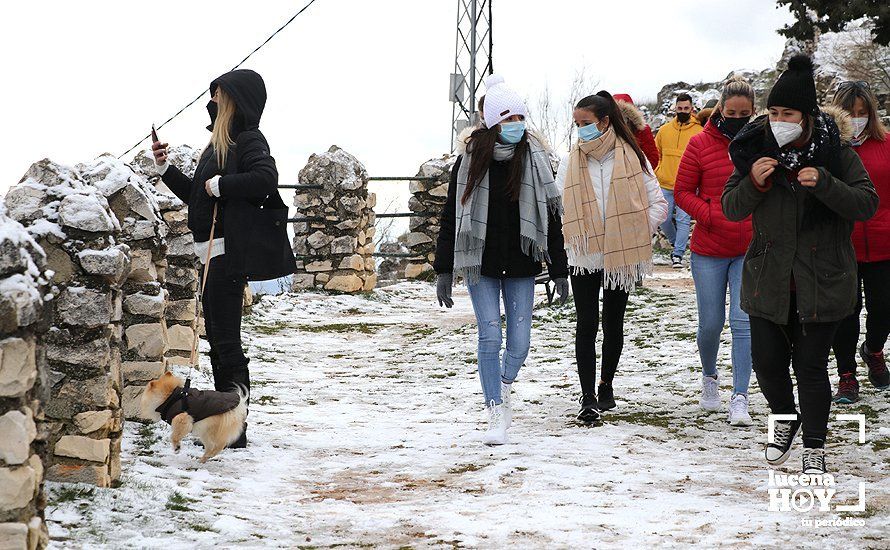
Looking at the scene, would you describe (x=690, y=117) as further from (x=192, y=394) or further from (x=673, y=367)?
(x=192, y=394)

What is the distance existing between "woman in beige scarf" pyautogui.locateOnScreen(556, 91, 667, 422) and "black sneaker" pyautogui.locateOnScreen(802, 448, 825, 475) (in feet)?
5.39

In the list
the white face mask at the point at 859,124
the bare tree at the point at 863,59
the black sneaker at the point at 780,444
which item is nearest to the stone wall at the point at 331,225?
the white face mask at the point at 859,124

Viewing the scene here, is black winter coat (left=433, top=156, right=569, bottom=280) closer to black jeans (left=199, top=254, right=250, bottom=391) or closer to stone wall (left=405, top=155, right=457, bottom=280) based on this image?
black jeans (left=199, top=254, right=250, bottom=391)

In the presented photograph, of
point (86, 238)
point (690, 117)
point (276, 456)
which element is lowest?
point (276, 456)

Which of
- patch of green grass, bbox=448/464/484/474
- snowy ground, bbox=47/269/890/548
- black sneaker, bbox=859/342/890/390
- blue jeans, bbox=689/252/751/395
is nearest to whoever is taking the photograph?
snowy ground, bbox=47/269/890/548

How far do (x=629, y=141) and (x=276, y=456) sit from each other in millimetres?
2703

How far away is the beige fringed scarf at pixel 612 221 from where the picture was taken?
5727 millimetres

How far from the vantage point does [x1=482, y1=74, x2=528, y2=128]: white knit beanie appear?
5379 millimetres

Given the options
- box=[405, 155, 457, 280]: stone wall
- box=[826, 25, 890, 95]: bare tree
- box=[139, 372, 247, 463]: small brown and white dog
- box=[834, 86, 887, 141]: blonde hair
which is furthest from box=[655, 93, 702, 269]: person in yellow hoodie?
box=[826, 25, 890, 95]: bare tree

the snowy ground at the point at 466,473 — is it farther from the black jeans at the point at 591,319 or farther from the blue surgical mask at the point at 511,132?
the blue surgical mask at the point at 511,132

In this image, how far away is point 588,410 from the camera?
5.83 meters

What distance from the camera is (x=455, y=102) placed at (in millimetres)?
16938

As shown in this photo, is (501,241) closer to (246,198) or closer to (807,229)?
A: (246,198)

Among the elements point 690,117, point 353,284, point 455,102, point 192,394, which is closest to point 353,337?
point 353,284
